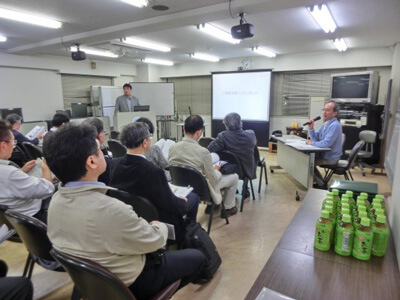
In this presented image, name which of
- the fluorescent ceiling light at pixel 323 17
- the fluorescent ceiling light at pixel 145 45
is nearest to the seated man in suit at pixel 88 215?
the fluorescent ceiling light at pixel 323 17

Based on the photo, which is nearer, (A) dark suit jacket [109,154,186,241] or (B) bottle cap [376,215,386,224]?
(B) bottle cap [376,215,386,224]

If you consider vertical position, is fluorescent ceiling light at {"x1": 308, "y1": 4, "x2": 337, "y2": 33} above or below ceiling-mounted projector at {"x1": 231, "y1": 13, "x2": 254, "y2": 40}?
above

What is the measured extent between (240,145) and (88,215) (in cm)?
256

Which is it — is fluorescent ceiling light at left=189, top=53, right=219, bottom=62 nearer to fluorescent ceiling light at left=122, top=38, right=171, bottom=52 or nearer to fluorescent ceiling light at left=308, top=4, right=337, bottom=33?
fluorescent ceiling light at left=122, top=38, right=171, bottom=52

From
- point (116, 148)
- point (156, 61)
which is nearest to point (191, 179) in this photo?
point (116, 148)

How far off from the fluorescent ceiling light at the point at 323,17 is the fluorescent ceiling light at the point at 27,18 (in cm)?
366

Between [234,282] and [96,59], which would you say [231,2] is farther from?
[96,59]

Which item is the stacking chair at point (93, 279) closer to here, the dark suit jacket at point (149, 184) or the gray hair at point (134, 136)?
the dark suit jacket at point (149, 184)

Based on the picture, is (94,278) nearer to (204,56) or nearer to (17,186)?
(17,186)

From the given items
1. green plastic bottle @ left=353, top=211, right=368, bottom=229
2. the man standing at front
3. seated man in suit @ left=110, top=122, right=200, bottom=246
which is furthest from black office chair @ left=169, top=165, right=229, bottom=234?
the man standing at front

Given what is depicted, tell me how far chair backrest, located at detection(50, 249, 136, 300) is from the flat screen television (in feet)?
19.5

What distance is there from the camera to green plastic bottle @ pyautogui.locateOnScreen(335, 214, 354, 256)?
1.11m

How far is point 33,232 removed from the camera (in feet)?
4.50

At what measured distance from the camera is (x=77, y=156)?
1.02 meters
